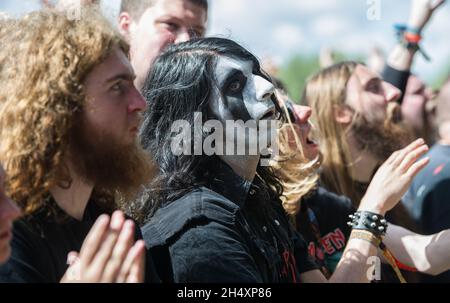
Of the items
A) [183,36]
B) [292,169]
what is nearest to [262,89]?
[292,169]

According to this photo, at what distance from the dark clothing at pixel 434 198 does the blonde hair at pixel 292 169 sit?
968mm

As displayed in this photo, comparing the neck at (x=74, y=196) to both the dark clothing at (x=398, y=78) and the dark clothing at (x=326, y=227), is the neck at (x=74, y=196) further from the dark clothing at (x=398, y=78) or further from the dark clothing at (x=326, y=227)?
the dark clothing at (x=398, y=78)

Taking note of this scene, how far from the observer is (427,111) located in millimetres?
5652

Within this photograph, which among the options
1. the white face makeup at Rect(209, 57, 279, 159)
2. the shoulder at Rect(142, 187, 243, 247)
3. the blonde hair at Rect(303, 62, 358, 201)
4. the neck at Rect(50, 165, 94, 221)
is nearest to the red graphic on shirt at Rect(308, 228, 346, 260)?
the blonde hair at Rect(303, 62, 358, 201)

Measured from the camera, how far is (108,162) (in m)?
1.88

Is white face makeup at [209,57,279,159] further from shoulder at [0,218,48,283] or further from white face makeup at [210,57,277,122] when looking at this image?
shoulder at [0,218,48,283]

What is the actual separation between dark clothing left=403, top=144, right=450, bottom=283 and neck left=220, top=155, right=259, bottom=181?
169cm

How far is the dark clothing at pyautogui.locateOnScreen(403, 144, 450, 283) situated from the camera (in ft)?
12.1

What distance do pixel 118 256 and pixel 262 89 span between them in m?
0.96

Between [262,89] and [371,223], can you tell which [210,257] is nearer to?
[262,89]

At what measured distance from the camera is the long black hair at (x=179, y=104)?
2246mm

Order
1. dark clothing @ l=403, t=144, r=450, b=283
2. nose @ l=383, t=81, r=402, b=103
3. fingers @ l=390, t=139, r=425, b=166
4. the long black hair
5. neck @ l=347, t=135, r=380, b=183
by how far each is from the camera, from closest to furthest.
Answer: the long black hair, fingers @ l=390, t=139, r=425, b=166, dark clothing @ l=403, t=144, r=450, b=283, neck @ l=347, t=135, r=380, b=183, nose @ l=383, t=81, r=402, b=103

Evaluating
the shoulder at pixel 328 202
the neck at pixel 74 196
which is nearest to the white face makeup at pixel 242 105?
the neck at pixel 74 196
